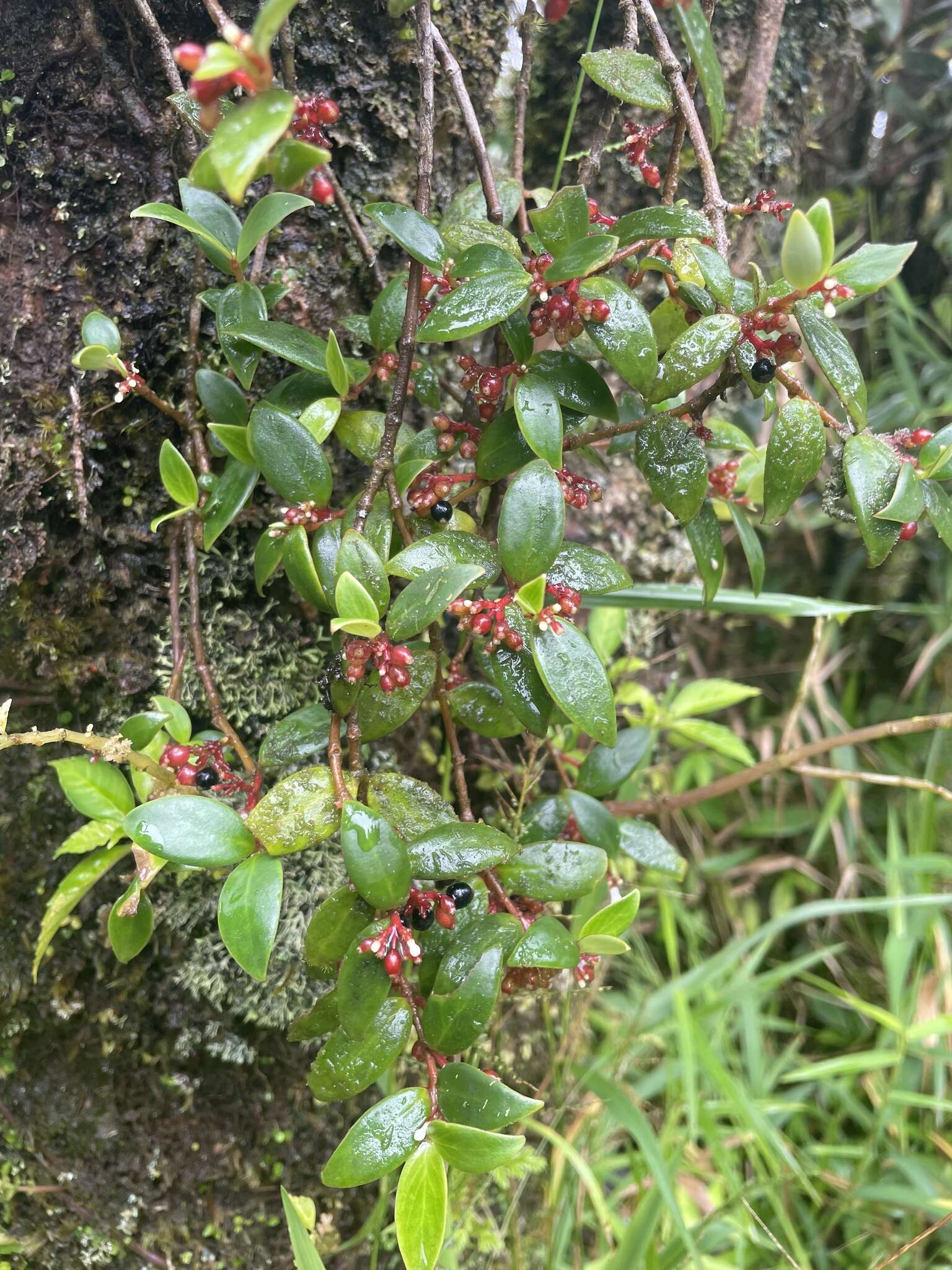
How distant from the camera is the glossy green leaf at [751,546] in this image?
89 cm

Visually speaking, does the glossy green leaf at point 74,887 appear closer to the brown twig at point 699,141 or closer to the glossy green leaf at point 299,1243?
the glossy green leaf at point 299,1243

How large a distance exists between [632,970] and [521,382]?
1390 mm

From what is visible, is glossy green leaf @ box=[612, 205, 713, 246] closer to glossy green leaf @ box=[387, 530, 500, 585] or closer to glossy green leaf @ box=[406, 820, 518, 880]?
glossy green leaf @ box=[387, 530, 500, 585]

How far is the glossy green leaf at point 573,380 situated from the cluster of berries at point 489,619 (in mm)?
208

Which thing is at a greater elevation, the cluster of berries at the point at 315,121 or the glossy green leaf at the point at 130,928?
the cluster of berries at the point at 315,121

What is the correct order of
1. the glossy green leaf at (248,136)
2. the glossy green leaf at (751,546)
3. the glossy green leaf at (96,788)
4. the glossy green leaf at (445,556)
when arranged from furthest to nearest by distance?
the glossy green leaf at (751,546)
the glossy green leaf at (96,788)
the glossy green leaf at (445,556)
the glossy green leaf at (248,136)

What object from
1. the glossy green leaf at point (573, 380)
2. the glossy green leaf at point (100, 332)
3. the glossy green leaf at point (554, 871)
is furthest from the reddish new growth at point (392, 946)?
the glossy green leaf at point (100, 332)

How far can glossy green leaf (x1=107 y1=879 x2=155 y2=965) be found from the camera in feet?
2.45

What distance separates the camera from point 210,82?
451mm

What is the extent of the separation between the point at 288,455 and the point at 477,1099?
0.54m

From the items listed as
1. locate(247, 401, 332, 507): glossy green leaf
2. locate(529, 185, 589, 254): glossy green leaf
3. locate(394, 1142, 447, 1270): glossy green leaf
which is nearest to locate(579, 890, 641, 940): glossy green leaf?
locate(394, 1142, 447, 1270): glossy green leaf

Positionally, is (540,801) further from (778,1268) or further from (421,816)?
(778,1268)

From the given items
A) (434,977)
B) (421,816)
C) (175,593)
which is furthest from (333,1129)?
(175,593)

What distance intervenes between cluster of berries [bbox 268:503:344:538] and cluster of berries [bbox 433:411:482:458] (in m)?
0.13
